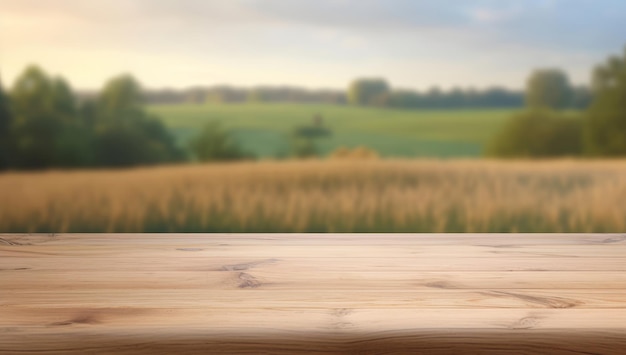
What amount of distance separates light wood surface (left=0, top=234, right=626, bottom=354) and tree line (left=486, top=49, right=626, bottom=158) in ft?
1.76

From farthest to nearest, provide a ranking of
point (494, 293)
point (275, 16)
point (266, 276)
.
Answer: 1. point (275, 16)
2. point (266, 276)
3. point (494, 293)

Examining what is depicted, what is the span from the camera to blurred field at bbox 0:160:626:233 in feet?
6.23

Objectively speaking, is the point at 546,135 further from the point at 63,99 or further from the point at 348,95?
the point at 63,99

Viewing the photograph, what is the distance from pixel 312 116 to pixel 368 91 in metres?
0.18

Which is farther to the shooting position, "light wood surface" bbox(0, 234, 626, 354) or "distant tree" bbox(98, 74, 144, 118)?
"distant tree" bbox(98, 74, 144, 118)

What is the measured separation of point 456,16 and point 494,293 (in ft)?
3.69

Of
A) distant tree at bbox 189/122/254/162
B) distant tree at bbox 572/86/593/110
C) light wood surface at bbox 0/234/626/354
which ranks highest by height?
distant tree at bbox 572/86/593/110

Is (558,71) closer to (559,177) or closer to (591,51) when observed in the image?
(591,51)

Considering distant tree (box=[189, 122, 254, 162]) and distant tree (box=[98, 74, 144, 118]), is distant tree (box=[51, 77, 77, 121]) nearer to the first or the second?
distant tree (box=[98, 74, 144, 118])

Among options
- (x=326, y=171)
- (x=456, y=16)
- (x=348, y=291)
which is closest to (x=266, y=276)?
(x=348, y=291)

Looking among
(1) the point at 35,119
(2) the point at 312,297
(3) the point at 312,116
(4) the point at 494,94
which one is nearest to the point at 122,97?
(1) the point at 35,119

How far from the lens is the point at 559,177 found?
190cm

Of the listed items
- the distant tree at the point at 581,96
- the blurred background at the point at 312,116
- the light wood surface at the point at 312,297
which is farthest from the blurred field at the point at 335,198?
A: the light wood surface at the point at 312,297

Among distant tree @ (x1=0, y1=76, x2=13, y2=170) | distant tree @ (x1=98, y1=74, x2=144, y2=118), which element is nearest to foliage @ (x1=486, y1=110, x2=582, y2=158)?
distant tree @ (x1=98, y1=74, x2=144, y2=118)
